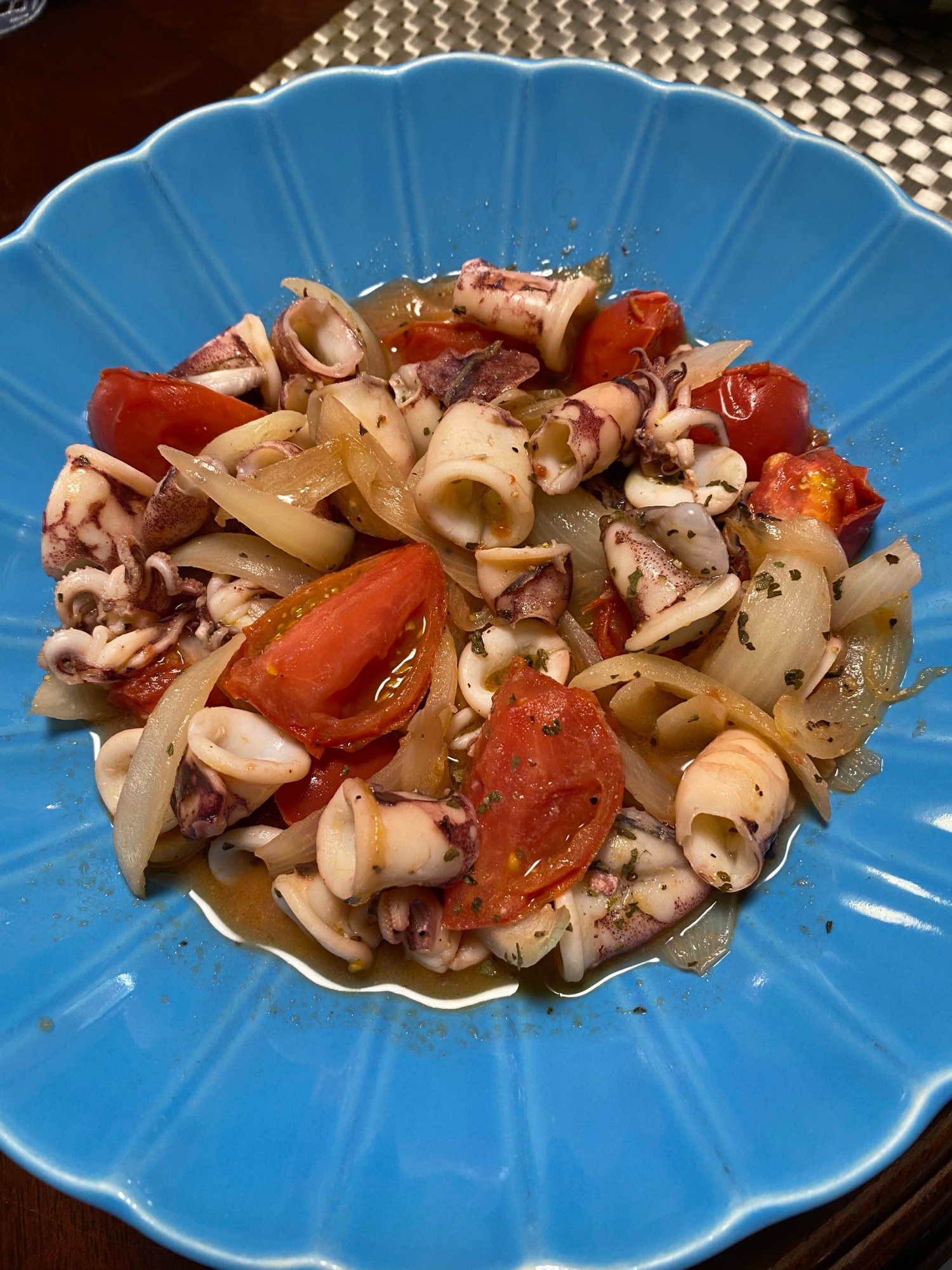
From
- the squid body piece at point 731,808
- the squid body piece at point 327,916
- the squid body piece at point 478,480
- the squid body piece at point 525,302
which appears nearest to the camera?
the squid body piece at point 731,808

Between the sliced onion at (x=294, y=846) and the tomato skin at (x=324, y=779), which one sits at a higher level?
the tomato skin at (x=324, y=779)

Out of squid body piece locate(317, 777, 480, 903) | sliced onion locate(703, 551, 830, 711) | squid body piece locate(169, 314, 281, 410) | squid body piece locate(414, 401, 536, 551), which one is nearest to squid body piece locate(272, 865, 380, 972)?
squid body piece locate(317, 777, 480, 903)

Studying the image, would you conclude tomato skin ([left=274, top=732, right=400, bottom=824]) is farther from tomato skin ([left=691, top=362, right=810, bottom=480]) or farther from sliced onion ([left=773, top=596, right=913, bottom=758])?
tomato skin ([left=691, top=362, right=810, bottom=480])

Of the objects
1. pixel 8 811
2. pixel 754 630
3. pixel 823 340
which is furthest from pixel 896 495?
pixel 8 811

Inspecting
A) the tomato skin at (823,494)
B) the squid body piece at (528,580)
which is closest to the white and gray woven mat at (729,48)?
the tomato skin at (823,494)

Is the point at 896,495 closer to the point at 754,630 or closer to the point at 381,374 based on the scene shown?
the point at 754,630

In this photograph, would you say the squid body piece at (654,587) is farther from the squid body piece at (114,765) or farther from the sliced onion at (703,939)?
the squid body piece at (114,765)

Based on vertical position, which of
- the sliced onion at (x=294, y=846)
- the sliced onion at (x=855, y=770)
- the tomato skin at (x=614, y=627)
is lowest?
the sliced onion at (x=855, y=770)
